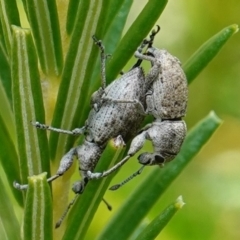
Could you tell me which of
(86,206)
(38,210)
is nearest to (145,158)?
(86,206)

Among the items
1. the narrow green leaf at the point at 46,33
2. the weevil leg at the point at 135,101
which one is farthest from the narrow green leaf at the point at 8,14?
the weevil leg at the point at 135,101

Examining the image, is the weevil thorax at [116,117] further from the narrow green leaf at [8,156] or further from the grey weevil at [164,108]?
the narrow green leaf at [8,156]

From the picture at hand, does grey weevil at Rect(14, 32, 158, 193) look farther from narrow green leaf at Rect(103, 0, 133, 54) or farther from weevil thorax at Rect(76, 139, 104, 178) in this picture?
narrow green leaf at Rect(103, 0, 133, 54)

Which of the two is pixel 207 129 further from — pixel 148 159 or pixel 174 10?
pixel 174 10

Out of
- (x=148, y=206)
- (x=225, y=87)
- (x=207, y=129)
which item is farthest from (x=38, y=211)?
(x=225, y=87)

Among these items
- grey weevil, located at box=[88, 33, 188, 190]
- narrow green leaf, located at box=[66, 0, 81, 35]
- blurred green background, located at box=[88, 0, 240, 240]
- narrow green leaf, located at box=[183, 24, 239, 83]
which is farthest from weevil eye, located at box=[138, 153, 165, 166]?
blurred green background, located at box=[88, 0, 240, 240]
